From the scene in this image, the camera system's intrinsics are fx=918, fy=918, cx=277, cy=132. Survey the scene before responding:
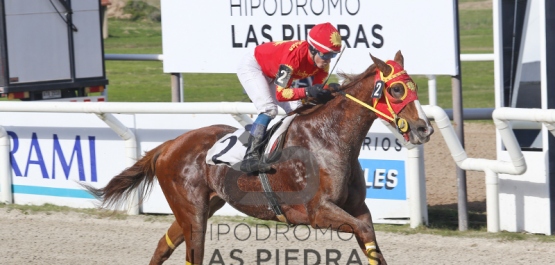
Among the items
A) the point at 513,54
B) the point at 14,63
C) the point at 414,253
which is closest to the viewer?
the point at 414,253

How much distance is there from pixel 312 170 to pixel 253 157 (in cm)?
43

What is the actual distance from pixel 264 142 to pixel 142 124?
2681mm

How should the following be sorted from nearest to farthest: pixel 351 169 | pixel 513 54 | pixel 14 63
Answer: pixel 351 169 → pixel 513 54 → pixel 14 63

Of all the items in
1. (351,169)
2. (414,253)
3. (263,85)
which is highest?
(263,85)

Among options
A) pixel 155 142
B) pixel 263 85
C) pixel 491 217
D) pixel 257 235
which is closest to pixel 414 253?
pixel 491 217

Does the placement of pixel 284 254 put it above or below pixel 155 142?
below

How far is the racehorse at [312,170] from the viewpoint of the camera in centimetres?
510

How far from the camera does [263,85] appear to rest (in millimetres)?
5715

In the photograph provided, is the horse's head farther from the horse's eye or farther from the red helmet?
the red helmet

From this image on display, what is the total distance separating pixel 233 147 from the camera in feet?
18.8

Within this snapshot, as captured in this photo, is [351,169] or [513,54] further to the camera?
[513,54]

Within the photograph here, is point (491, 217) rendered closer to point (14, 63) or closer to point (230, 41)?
point (230, 41)

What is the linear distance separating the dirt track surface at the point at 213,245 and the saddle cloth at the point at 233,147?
1.02 metres

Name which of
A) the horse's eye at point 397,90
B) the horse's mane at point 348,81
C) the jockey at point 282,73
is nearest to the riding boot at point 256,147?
the jockey at point 282,73
